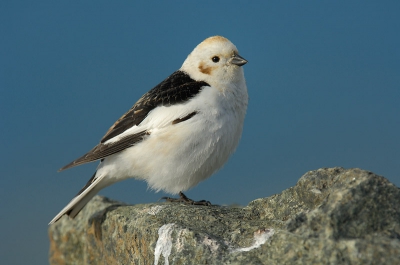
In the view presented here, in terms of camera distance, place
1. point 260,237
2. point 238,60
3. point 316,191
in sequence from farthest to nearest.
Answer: point 238,60
point 316,191
point 260,237

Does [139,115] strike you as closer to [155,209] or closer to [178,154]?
[178,154]

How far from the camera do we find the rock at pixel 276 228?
3.11 m

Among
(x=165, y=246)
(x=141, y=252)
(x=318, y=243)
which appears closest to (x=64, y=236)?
(x=141, y=252)

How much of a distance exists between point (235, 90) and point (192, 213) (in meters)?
1.59

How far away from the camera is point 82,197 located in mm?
5469

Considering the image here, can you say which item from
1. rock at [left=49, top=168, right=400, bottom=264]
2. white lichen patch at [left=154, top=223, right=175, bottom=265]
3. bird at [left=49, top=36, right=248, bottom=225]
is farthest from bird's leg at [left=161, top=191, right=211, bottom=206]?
white lichen patch at [left=154, top=223, right=175, bottom=265]

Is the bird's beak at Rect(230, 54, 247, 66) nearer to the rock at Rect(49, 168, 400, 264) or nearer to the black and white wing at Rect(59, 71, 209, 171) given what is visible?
the black and white wing at Rect(59, 71, 209, 171)

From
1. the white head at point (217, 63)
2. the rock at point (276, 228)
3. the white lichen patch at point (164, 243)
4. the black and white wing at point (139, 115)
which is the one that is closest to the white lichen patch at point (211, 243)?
the rock at point (276, 228)

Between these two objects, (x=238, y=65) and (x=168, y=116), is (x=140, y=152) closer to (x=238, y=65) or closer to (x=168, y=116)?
(x=168, y=116)

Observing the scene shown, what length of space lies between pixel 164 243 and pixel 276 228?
0.93m

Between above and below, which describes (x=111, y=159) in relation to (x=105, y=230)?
above

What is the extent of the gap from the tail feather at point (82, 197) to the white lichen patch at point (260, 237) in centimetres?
226

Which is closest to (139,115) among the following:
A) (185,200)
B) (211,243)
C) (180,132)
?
(180,132)

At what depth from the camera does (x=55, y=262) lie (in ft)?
20.8
